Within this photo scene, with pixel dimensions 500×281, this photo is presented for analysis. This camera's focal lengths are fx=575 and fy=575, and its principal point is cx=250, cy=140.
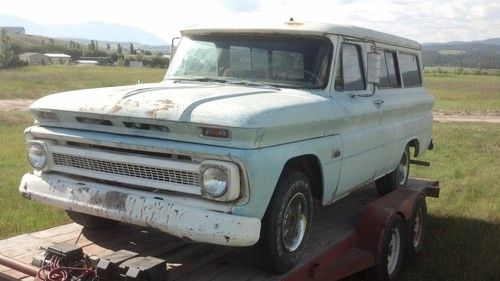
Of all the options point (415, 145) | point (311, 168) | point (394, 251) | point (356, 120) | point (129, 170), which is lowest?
point (394, 251)

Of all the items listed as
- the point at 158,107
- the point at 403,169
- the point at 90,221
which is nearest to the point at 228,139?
the point at 158,107

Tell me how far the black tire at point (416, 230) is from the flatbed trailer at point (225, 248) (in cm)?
27

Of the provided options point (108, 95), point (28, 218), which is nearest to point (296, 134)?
point (108, 95)

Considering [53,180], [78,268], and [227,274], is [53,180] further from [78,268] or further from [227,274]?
[227,274]

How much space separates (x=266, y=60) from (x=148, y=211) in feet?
5.86

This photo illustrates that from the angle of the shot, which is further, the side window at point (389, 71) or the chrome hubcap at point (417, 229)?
the chrome hubcap at point (417, 229)

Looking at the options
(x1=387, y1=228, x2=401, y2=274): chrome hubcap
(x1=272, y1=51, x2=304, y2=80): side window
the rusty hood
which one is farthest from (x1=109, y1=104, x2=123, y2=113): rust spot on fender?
(x1=387, y1=228, x2=401, y2=274): chrome hubcap

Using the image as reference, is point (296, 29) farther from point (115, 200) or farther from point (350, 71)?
point (115, 200)

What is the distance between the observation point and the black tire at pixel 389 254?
491 centimetres

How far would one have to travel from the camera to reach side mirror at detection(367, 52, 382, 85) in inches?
200

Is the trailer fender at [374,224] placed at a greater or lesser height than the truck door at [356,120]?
lesser

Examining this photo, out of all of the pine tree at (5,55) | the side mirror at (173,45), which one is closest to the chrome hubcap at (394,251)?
the side mirror at (173,45)

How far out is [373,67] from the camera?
16.8ft

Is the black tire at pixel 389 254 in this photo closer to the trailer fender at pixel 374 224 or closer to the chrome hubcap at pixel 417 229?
the trailer fender at pixel 374 224
